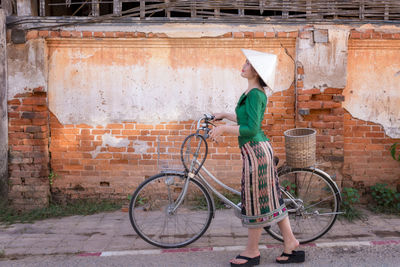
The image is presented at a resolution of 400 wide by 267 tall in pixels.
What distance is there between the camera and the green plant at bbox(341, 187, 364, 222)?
511cm

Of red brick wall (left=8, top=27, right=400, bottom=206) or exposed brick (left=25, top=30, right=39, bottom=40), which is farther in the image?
red brick wall (left=8, top=27, right=400, bottom=206)

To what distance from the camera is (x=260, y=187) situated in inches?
142

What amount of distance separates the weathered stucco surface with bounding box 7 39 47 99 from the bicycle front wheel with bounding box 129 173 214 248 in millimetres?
2608

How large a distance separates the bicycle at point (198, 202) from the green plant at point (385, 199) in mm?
1661

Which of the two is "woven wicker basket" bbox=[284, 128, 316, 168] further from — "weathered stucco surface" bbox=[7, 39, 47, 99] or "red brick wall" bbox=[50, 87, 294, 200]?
"weathered stucco surface" bbox=[7, 39, 47, 99]

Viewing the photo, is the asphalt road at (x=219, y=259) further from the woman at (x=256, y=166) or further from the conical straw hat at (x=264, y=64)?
the conical straw hat at (x=264, y=64)

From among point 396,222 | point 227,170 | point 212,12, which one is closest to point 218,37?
point 212,12

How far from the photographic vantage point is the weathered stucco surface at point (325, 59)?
18.0ft

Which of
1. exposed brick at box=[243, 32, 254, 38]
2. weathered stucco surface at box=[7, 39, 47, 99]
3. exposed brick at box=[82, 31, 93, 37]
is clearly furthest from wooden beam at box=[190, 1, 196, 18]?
weathered stucco surface at box=[7, 39, 47, 99]

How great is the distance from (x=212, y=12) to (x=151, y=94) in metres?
1.48

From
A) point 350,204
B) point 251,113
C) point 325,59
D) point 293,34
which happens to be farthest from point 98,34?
point 350,204

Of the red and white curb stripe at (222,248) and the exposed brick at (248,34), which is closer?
the red and white curb stripe at (222,248)

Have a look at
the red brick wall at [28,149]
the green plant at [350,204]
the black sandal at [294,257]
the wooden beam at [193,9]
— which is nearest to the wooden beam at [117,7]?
the wooden beam at [193,9]

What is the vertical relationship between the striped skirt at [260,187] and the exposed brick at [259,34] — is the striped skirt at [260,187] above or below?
below
